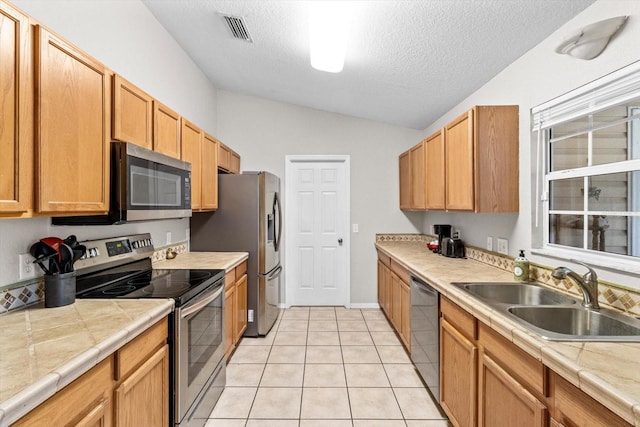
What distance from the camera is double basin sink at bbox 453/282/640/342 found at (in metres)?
1.23

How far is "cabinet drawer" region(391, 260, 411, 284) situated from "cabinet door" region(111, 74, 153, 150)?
2.24m

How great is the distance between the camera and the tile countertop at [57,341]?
2.71 feet

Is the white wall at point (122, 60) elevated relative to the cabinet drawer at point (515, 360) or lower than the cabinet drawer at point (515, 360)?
elevated

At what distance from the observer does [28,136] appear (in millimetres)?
1146

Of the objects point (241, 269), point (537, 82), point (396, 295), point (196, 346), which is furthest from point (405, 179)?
point (196, 346)

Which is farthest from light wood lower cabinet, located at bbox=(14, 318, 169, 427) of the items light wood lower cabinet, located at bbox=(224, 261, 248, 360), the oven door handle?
light wood lower cabinet, located at bbox=(224, 261, 248, 360)

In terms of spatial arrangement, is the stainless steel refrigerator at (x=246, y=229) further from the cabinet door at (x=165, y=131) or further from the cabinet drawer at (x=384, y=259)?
the cabinet drawer at (x=384, y=259)

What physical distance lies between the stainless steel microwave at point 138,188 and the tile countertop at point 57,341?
44cm

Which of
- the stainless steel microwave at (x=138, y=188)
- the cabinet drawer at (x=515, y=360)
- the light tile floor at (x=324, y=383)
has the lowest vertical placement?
the light tile floor at (x=324, y=383)

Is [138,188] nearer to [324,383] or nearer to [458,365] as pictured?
[324,383]

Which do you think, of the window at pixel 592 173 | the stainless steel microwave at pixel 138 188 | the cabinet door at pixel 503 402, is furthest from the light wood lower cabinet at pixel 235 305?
the window at pixel 592 173

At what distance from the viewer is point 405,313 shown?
2.88m

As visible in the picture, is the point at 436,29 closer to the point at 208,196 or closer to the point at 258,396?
the point at 208,196

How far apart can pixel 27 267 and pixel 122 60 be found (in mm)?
1546
